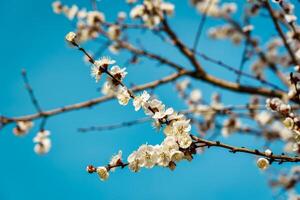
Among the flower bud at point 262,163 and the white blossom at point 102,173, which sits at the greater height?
the white blossom at point 102,173

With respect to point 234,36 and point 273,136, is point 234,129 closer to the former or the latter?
point 273,136

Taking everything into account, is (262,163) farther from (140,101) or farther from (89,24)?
(89,24)

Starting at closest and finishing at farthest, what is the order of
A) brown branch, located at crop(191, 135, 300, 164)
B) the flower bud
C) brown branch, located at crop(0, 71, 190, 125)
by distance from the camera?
brown branch, located at crop(191, 135, 300, 164)
the flower bud
brown branch, located at crop(0, 71, 190, 125)

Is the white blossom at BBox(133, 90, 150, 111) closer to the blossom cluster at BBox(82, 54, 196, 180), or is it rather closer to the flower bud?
the blossom cluster at BBox(82, 54, 196, 180)

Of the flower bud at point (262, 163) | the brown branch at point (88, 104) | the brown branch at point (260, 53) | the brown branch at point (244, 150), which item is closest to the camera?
the brown branch at point (244, 150)

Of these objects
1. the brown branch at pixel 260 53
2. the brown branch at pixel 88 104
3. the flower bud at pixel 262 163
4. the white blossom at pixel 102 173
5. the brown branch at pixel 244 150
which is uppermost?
the brown branch at pixel 260 53

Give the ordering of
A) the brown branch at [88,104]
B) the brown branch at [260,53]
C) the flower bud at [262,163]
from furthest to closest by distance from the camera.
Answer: the brown branch at [260,53], the brown branch at [88,104], the flower bud at [262,163]

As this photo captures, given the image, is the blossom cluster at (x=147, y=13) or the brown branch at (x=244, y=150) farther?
the blossom cluster at (x=147, y=13)

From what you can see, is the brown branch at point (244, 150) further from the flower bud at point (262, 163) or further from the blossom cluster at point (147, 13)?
the blossom cluster at point (147, 13)

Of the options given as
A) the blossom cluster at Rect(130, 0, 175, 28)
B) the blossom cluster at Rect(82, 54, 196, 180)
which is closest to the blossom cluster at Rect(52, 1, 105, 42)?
the blossom cluster at Rect(130, 0, 175, 28)

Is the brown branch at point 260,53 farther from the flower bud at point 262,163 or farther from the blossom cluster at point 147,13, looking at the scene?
the flower bud at point 262,163

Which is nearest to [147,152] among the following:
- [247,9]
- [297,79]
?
[297,79]

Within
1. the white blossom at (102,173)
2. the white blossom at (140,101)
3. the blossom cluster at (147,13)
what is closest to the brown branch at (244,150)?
the white blossom at (140,101)
